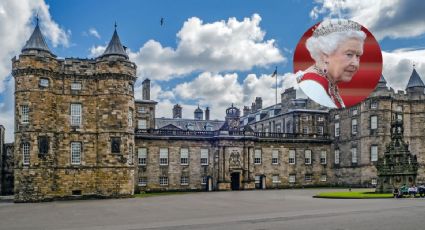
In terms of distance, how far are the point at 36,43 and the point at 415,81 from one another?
156ft

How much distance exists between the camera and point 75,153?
42.1m

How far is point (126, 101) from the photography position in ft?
142

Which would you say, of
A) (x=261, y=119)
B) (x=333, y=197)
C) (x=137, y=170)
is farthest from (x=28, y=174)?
(x=261, y=119)

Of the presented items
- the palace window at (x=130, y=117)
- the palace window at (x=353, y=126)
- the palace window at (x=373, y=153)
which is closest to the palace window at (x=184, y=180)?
the palace window at (x=130, y=117)

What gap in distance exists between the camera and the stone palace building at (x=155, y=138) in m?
40.5

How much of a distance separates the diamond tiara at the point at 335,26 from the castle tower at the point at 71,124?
22160 mm

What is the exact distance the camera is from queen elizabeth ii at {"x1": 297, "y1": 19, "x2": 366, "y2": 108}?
87.2ft

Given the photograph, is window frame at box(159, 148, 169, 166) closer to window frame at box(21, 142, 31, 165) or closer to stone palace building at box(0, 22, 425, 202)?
stone palace building at box(0, 22, 425, 202)

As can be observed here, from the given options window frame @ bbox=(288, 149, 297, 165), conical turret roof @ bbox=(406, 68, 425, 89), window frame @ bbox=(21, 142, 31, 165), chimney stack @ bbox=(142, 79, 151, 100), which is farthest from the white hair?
chimney stack @ bbox=(142, 79, 151, 100)

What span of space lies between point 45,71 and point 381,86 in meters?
40.2

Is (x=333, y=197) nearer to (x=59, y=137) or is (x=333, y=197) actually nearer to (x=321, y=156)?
(x=59, y=137)

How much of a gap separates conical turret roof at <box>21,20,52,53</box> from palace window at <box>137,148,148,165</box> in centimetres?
1657

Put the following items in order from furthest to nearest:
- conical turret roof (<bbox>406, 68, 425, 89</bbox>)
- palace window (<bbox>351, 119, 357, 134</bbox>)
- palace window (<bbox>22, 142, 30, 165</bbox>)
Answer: conical turret roof (<bbox>406, 68, 425, 89</bbox>) → palace window (<bbox>351, 119, 357, 134</bbox>) → palace window (<bbox>22, 142, 30, 165</bbox>)

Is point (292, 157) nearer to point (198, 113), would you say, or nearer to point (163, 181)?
point (163, 181)
